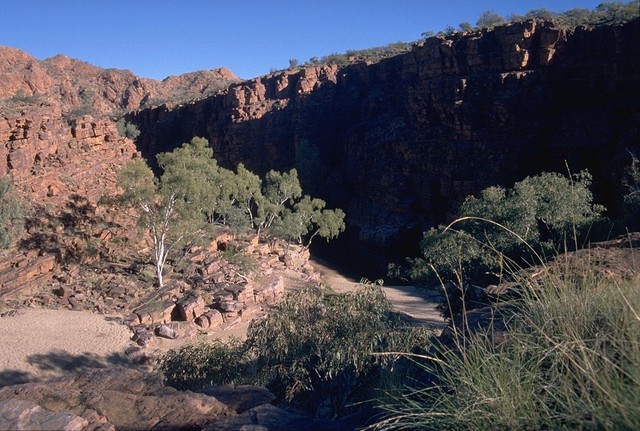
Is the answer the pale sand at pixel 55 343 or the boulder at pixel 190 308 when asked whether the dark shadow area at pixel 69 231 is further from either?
the boulder at pixel 190 308

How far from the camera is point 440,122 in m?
32.3

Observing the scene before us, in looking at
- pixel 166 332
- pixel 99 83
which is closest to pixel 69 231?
pixel 166 332

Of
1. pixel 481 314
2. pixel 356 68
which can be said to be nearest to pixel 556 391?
pixel 481 314

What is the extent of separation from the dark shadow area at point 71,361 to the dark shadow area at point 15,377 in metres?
0.39

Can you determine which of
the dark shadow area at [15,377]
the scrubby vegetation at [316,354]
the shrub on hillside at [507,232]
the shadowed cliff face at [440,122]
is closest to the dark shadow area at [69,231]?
the dark shadow area at [15,377]

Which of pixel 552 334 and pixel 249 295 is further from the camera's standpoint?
pixel 249 295

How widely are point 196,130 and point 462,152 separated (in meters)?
24.4

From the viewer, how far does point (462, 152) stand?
98.6 feet

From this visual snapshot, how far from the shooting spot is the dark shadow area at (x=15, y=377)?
1088 cm

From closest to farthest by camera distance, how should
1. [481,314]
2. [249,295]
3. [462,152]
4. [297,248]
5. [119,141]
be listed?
[481,314], [249,295], [119,141], [297,248], [462,152]

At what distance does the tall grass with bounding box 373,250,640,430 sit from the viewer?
2.03m

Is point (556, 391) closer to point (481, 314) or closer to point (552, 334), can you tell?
point (552, 334)

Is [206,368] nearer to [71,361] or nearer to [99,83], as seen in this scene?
[71,361]

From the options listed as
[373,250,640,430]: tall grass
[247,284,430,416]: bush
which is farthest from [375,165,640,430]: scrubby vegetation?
[247,284,430,416]: bush
